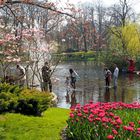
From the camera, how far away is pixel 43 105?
415 inches

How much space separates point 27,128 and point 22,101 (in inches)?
68.5

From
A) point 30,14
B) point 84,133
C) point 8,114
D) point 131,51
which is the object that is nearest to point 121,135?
point 84,133

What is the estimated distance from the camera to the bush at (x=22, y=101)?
Answer: 32.3ft

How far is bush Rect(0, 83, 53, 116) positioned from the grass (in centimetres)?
37

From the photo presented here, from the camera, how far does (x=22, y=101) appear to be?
1027cm

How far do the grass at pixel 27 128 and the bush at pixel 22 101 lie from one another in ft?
1.21

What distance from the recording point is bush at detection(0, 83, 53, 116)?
9844mm

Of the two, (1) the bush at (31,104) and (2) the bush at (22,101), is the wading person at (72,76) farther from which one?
(1) the bush at (31,104)

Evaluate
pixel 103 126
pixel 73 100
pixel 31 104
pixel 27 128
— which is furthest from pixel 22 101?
pixel 73 100

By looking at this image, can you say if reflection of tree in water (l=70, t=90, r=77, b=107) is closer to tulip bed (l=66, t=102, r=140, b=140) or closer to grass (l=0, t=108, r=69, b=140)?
grass (l=0, t=108, r=69, b=140)

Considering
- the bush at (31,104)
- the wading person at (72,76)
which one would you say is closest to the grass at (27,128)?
the bush at (31,104)

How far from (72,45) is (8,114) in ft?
294

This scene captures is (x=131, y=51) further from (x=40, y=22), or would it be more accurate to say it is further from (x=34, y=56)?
(x=34, y=56)

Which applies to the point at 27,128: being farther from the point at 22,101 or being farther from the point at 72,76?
the point at 72,76
